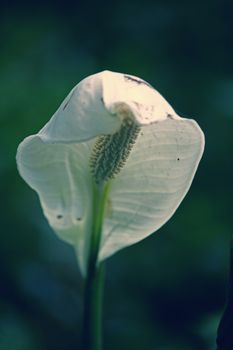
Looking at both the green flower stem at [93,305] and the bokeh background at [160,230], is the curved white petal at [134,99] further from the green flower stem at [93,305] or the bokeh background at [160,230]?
the bokeh background at [160,230]

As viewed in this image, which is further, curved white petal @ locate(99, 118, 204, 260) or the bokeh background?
the bokeh background

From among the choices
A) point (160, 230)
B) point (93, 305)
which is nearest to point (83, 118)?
point (93, 305)

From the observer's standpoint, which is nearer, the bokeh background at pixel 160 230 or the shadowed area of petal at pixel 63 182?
the shadowed area of petal at pixel 63 182

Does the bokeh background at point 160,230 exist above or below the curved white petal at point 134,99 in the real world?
below

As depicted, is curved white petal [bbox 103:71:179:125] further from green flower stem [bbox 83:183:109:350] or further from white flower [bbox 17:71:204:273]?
green flower stem [bbox 83:183:109:350]

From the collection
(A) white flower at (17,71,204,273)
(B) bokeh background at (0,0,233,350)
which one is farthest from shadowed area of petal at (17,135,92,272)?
(B) bokeh background at (0,0,233,350)

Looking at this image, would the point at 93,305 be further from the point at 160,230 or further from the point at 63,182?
the point at 160,230

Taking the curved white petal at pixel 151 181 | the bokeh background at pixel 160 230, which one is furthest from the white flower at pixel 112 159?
the bokeh background at pixel 160 230
